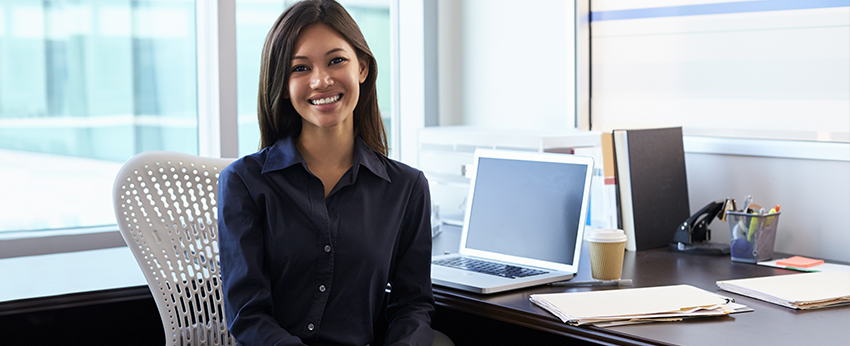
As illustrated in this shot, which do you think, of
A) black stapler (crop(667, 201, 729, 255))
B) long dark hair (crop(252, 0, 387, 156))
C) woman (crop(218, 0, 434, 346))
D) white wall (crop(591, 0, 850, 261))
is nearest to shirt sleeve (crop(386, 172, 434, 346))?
woman (crop(218, 0, 434, 346))

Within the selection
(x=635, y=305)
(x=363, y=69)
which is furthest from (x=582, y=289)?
(x=363, y=69)

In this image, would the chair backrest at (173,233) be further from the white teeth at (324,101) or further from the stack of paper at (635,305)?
the stack of paper at (635,305)

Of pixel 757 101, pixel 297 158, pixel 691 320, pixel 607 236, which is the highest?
pixel 757 101

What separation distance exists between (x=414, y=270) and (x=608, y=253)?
0.38 meters

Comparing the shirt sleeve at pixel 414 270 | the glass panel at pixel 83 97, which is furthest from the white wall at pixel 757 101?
the glass panel at pixel 83 97

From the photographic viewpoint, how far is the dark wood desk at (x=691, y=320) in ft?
3.49

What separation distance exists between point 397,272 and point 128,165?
56cm

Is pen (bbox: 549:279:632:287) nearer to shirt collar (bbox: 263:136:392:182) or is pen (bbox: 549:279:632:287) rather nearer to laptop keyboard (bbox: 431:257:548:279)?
laptop keyboard (bbox: 431:257:548:279)

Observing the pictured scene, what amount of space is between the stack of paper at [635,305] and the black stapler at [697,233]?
37 cm

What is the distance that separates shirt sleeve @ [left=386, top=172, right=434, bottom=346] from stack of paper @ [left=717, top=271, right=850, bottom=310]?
55cm

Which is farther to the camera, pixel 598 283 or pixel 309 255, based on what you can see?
pixel 598 283

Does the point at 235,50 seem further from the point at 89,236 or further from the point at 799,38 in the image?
the point at 799,38

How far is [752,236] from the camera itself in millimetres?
1545

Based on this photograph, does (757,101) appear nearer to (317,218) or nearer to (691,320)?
(691,320)
